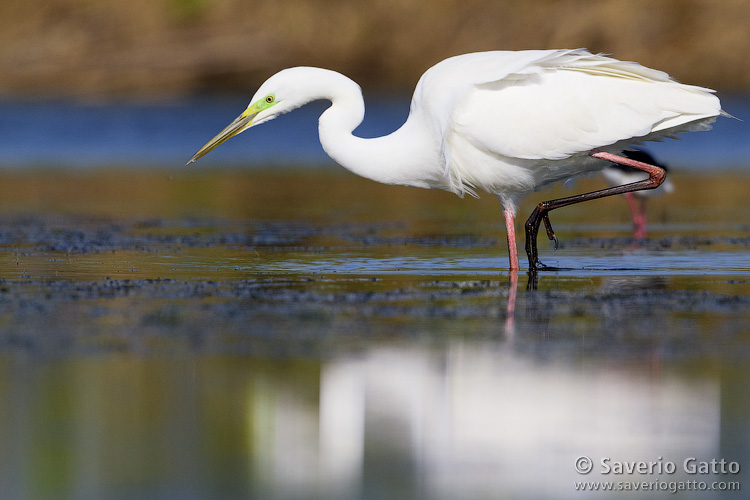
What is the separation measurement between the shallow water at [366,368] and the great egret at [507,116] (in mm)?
733

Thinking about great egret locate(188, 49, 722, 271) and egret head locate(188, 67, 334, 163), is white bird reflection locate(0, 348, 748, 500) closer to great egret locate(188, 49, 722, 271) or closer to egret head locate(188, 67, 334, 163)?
great egret locate(188, 49, 722, 271)

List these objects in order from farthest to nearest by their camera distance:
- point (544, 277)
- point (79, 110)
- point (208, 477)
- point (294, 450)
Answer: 1. point (79, 110)
2. point (544, 277)
3. point (294, 450)
4. point (208, 477)

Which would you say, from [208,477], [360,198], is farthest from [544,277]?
[360,198]

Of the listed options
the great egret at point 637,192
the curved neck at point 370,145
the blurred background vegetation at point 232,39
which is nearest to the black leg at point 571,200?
the curved neck at point 370,145

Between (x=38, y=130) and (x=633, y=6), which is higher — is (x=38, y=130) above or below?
below

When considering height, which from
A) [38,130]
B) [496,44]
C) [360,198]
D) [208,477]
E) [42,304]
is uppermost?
[496,44]

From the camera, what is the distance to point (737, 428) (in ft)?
15.0

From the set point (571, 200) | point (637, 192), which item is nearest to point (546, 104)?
point (571, 200)

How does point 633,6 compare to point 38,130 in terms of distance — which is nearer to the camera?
point 38,130

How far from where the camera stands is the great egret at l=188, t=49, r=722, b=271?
27.4 ft

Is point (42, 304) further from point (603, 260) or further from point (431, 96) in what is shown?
point (603, 260)

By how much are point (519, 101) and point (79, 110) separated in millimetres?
24665

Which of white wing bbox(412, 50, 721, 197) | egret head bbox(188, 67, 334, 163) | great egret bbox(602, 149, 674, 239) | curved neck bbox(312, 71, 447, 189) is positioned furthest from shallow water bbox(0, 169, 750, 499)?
great egret bbox(602, 149, 674, 239)

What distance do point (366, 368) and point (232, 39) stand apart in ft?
101
